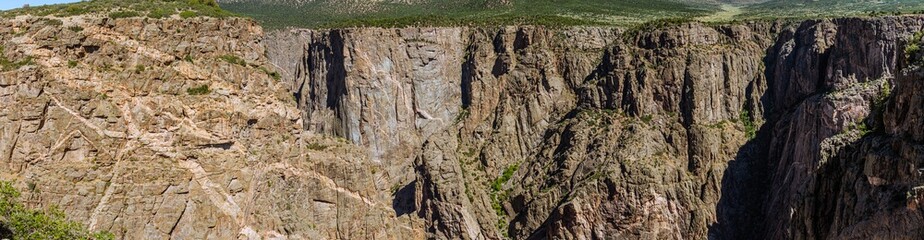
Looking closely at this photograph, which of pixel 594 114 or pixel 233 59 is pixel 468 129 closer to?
pixel 594 114

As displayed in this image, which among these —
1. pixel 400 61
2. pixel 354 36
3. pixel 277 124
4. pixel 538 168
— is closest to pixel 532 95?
pixel 538 168

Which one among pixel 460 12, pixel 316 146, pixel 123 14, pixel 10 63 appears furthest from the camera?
pixel 460 12

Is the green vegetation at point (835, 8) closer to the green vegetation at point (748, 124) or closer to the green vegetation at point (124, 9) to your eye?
the green vegetation at point (748, 124)

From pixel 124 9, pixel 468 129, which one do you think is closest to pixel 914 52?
pixel 468 129

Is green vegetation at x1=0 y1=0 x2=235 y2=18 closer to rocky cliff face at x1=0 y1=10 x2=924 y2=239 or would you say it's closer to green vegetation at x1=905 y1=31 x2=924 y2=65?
rocky cliff face at x1=0 y1=10 x2=924 y2=239

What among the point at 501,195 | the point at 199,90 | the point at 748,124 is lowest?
the point at 501,195

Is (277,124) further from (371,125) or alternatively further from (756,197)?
(756,197)

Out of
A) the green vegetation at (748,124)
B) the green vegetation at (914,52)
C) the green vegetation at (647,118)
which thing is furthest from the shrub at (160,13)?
the green vegetation at (748,124)
